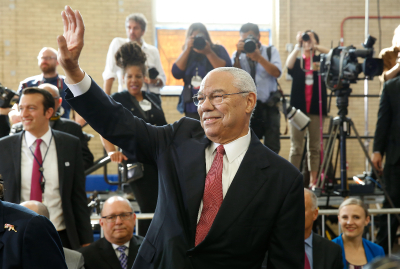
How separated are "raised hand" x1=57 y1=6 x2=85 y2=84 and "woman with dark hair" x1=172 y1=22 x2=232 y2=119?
2804mm

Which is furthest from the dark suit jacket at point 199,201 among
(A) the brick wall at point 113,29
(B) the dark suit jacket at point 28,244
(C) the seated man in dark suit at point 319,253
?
(A) the brick wall at point 113,29

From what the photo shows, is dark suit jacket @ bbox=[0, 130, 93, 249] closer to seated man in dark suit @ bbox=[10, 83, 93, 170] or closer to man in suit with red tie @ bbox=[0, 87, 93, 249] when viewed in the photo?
man in suit with red tie @ bbox=[0, 87, 93, 249]

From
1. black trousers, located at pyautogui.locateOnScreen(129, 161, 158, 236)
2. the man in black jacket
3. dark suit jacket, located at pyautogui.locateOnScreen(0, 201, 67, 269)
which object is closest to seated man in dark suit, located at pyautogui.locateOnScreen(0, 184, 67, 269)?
dark suit jacket, located at pyautogui.locateOnScreen(0, 201, 67, 269)

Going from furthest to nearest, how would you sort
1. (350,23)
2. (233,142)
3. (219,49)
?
1. (350,23)
2. (219,49)
3. (233,142)

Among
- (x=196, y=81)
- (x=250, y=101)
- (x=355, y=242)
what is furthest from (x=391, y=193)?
(x=250, y=101)

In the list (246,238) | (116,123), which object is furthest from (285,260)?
(116,123)

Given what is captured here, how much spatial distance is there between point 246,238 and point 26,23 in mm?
7954

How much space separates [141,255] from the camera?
1.83 metres

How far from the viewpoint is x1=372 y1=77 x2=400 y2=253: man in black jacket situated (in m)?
4.12

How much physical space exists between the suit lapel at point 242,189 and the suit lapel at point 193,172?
9 centimetres

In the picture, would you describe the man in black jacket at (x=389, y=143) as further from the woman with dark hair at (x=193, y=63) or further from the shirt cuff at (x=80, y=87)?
the shirt cuff at (x=80, y=87)

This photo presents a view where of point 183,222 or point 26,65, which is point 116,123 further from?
point 26,65

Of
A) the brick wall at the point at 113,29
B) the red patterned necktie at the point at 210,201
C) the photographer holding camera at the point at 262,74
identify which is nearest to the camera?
the red patterned necktie at the point at 210,201

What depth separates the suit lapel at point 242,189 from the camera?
5.81ft
